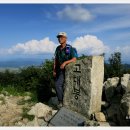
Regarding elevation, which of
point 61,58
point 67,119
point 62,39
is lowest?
point 67,119

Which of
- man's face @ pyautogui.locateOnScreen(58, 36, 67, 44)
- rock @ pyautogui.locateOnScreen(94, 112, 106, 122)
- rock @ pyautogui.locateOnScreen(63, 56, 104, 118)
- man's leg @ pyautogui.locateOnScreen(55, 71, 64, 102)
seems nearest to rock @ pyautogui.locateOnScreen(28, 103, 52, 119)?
man's leg @ pyautogui.locateOnScreen(55, 71, 64, 102)

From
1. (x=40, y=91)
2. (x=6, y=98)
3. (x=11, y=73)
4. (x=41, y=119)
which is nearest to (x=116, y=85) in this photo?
(x=41, y=119)

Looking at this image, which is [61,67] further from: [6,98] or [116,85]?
[6,98]

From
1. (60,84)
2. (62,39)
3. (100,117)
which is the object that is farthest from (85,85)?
(62,39)

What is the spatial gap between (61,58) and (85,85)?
1.41m

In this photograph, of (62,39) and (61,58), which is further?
(61,58)

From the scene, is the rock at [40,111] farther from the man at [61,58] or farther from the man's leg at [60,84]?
→ the man's leg at [60,84]

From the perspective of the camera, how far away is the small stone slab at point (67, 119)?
31.2ft

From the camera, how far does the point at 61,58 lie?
10961 mm

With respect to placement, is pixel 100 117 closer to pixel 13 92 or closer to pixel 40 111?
pixel 40 111

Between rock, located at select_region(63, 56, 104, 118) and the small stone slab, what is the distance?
1.05ft

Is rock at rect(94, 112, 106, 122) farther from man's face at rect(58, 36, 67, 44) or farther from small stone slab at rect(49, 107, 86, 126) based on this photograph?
man's face at rect(58, 36, 67, 44)

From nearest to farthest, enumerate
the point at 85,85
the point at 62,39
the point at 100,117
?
the point at 100,117
the point at 85,85
the point at 62,39

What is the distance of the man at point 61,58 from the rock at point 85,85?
0.30 m
